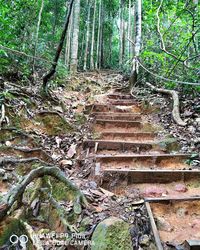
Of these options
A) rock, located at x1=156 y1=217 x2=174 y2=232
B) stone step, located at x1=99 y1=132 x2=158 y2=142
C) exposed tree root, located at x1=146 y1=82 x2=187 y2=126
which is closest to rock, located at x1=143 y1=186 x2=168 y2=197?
rock, located at x1=156 y1=217 x2=174 y2=232

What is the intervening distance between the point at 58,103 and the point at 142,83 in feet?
11.4

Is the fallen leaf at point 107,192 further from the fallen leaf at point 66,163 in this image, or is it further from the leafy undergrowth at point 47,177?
the fallen leaf at point 66,163

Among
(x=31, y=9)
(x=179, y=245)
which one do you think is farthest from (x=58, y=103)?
(x=179, y=245)

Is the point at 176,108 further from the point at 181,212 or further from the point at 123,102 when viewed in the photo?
the point at 181,212

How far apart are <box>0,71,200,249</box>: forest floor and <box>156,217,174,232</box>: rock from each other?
0.01m

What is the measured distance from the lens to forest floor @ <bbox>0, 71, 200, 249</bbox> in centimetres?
243

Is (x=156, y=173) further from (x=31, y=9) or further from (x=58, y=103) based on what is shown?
(x=31, y=9)

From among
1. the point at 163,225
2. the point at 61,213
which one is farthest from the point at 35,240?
the point at 163,225

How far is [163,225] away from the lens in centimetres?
245

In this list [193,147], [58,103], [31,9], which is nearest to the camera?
[193,147]

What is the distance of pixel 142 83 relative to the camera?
27.5 ft

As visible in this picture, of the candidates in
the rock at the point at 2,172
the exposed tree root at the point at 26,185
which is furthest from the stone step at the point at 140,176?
the rock at the point at 2,172

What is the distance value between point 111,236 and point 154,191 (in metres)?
1.44

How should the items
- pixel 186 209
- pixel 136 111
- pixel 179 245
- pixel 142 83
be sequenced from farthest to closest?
pixel 142 83
pixel 136 111
pixel 186 209
pixel 179 245
